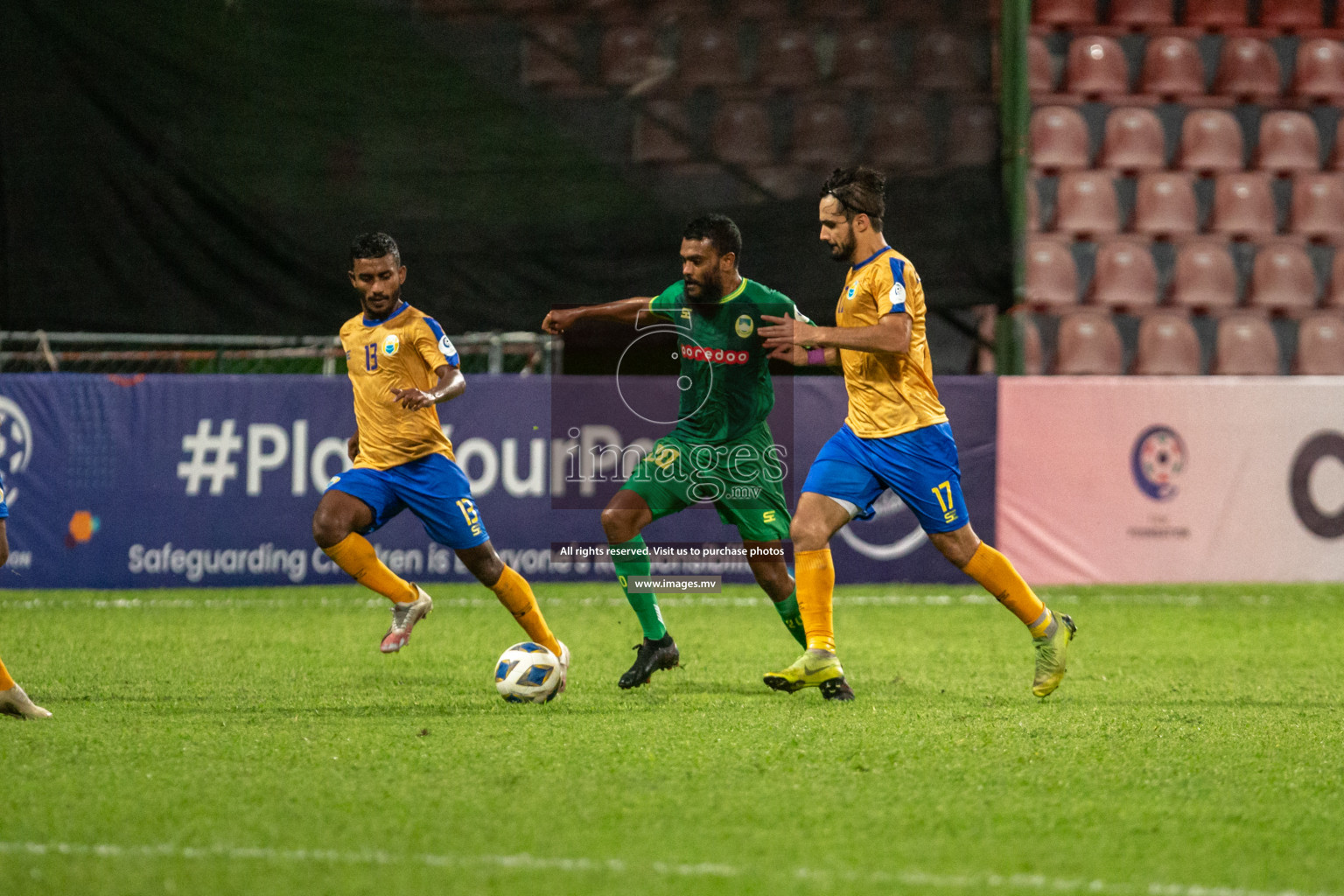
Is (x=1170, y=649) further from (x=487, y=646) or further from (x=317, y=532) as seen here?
(x=317, y=532)

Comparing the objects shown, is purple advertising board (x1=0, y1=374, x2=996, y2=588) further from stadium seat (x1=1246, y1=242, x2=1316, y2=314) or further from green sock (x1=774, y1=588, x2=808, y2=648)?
stadium seat (x1=1246, y1=242, x2=1316, y2=314)

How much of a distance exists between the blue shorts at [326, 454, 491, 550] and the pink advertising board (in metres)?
5.74

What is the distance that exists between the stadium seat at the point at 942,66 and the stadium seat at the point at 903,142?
24 cm

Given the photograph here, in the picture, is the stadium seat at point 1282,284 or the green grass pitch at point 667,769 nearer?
the green grass pitch at point 667,769

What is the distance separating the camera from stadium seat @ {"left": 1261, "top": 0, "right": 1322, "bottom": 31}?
593 inches

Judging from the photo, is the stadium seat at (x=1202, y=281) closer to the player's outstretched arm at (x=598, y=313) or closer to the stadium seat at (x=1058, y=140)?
the stadium seat at (x=1058, y=140)

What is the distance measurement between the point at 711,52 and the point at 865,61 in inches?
50.6

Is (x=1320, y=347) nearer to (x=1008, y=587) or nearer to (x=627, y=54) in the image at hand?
(x=627, y=54)

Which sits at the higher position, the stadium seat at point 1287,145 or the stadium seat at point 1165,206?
the stadium seat at point 1287,145

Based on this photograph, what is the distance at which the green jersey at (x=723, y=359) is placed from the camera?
6.70 metres

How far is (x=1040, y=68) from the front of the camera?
47.6ft

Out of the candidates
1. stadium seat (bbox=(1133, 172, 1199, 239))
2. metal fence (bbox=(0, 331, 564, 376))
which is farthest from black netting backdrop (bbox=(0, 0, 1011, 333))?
stadium seat (bbox=(1133, 172, 1199, 239))

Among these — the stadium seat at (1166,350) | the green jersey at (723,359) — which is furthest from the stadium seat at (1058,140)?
the green jersey at (723,359)

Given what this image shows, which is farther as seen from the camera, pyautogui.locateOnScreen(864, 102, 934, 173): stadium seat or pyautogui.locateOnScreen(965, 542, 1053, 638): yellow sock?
pyautogui.locateOnScreen(864, 102, 934, 173): stadium seat
